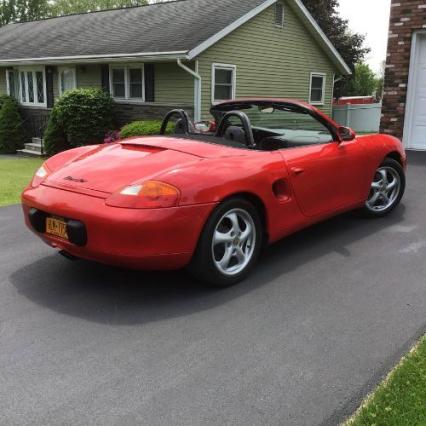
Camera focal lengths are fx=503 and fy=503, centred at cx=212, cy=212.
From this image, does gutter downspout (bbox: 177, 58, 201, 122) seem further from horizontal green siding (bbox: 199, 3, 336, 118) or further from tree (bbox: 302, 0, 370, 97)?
tree (bbox: 302, 0, 370, 97)

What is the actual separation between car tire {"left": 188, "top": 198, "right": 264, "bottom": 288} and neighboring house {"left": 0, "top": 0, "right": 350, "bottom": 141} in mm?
11011

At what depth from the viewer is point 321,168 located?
4449 millimetres

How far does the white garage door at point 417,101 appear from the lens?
9883 millimetres

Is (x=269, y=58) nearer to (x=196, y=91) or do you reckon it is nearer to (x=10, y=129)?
(x=196, y=91)

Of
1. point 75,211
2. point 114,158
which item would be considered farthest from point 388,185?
point 75,211

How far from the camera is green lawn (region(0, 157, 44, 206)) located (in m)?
7.44

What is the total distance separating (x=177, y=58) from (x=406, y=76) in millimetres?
6514

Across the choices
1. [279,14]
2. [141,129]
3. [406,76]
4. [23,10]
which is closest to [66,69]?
[141,129]

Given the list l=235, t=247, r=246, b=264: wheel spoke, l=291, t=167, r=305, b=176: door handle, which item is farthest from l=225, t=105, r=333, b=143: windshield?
l=235, t=247, r=246, b=264: wheel spoke

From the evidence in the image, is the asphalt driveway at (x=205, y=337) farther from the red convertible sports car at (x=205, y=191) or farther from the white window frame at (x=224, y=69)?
the white window frame at (x=224, y=69)

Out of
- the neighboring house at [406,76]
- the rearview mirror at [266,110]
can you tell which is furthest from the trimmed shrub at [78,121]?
the rearview mirror at [266,110]

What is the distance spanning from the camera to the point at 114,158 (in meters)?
3.95

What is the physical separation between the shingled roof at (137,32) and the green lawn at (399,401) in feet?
41.1

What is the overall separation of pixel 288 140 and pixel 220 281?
60.7 inches
